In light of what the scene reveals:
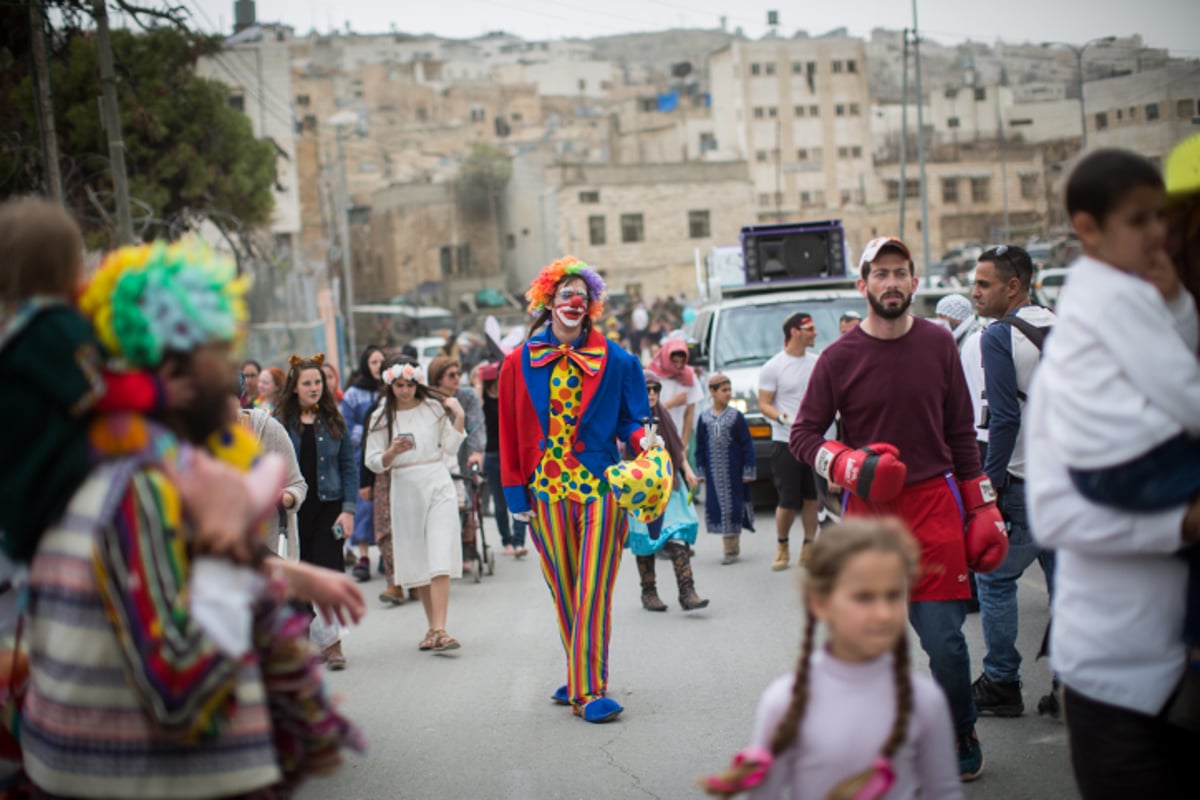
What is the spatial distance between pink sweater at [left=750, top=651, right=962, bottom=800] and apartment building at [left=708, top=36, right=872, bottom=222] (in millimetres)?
94275

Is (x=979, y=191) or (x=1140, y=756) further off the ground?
(x=979, y=191)

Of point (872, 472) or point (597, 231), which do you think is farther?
point (597, 231)

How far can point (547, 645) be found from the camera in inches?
356

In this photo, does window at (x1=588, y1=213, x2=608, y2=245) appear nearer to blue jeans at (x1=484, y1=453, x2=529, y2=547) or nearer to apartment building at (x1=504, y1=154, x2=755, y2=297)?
apartment building at (x1=504, y1=154, x2=755, y2=297)

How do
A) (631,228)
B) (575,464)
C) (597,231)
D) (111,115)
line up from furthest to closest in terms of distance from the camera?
(631,228)
(597,231)
(111,115)
(575,464)

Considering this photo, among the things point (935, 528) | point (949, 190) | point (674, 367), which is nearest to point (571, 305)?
point (935, 528)

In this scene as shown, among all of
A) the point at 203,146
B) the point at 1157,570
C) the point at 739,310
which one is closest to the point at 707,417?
the point at 739,310

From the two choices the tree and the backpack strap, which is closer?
the backpack strap

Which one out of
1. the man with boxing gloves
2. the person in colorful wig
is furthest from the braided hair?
the man with boxing gloves

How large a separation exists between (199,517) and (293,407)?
21.7 ft

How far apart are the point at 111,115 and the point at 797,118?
87.5 metres

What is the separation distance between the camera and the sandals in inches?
359

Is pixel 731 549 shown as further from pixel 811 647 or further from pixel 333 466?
pixel 811 647

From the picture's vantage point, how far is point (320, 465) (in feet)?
29.8
